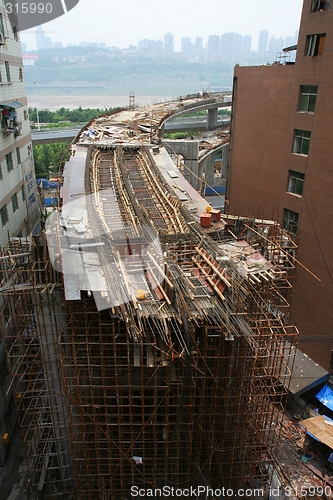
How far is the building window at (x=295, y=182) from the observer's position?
805 inches

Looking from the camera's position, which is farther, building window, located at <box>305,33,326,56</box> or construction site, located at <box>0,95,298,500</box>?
building window, located at <box>305,33,326,56</box>

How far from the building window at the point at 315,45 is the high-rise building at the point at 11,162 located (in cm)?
1415

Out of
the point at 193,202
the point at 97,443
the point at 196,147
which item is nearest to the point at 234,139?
the point at 196,147

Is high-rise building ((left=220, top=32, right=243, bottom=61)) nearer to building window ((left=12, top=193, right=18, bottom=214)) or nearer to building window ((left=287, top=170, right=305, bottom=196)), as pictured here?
building window ((left=287, top=170, right=305, bottom=196))

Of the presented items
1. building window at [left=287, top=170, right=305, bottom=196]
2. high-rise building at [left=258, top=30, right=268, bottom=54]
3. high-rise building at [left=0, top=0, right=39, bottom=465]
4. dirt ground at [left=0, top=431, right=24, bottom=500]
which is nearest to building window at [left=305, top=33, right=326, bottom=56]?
building window at [left=287, top=170, right=305, bottom=196]

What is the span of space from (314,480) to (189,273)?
963 cm

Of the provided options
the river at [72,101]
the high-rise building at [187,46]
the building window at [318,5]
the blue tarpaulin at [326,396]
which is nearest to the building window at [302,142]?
the building window at [318,5]

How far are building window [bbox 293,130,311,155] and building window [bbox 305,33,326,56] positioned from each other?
11.4ft

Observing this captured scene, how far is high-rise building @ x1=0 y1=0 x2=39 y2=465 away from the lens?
17312mm

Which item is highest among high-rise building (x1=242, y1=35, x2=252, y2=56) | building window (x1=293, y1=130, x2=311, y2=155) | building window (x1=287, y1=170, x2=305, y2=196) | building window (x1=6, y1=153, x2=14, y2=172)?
high-rise building (x1=242, y1=35, x2=252, y2=56)

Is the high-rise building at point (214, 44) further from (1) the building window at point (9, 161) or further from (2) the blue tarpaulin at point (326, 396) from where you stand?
(2) the blue tarpaulin at point (326, 396)

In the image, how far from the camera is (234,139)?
85.9 feet

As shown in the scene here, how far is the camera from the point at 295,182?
2083cm

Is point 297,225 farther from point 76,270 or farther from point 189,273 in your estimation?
point 76,270
